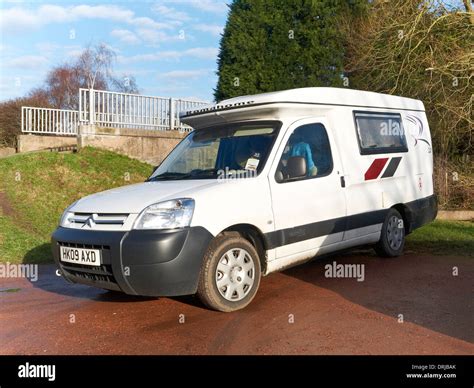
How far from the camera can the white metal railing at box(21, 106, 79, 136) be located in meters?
15.7

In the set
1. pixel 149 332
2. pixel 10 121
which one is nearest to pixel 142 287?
pixel 149 332

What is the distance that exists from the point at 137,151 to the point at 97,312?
9753mm

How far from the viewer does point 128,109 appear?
46.3 feet

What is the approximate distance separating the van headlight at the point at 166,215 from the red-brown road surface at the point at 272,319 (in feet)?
3.10

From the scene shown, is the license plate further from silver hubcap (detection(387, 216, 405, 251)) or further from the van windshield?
silver hubcap (detection(387, 216, 405, 251))

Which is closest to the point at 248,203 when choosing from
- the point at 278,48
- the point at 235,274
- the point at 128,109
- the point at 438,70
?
the point at 235,274

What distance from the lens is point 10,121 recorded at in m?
21.1

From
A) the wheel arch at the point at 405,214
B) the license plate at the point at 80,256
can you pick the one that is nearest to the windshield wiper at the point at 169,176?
the license plate at the point at 80,256

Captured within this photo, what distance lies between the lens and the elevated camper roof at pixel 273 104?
5035 millimetres

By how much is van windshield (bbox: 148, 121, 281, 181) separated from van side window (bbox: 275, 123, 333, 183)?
0.79 feet

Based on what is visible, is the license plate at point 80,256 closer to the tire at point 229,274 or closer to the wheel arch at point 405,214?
the tire at point 229,274

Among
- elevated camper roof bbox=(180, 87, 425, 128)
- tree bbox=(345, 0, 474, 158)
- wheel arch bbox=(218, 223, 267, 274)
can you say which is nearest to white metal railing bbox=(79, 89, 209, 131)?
tree bbox=(345, 0, 474, 158)

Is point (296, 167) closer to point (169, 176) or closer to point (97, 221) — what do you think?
point (169, 176)
